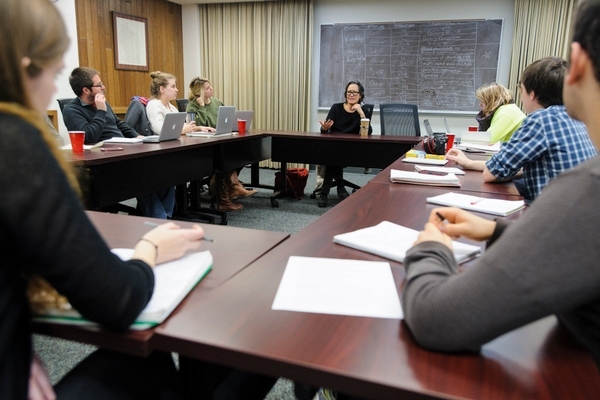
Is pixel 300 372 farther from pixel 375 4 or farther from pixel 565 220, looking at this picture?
pixel 375 4

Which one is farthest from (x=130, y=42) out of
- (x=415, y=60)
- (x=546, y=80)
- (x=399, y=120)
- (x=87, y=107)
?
(x=546, y=80)

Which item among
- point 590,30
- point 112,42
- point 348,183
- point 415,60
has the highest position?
point 112,42

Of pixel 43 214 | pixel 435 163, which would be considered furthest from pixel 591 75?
pixel 435 163

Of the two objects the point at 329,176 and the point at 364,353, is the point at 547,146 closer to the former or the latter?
the point at 364,353

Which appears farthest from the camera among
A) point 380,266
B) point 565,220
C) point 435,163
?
point 435,163

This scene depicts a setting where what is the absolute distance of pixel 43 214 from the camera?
1.93ft

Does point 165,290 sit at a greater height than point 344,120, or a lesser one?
lesser

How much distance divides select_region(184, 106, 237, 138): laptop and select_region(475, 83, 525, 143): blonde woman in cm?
206

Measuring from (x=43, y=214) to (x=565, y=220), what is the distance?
0.65 metres

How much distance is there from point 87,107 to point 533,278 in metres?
3.24

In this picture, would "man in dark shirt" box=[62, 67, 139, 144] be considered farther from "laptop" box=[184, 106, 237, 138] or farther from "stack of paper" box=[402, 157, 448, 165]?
"stack of paper" box=[402, 157, 448, 165]

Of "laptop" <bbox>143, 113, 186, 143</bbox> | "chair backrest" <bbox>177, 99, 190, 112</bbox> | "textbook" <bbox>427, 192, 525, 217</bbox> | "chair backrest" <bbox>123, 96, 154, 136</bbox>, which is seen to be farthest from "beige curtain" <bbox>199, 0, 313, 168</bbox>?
"textbook" <bbox>427, 192, 525, 217</bbox>

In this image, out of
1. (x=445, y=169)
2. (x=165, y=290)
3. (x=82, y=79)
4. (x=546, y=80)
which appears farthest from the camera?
(x=82, y=79)

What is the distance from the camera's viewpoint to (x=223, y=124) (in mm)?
3859
